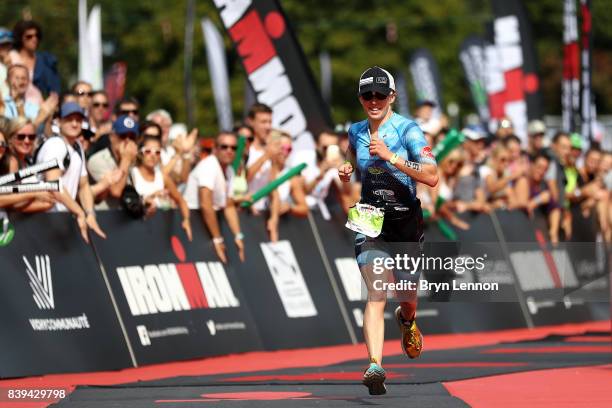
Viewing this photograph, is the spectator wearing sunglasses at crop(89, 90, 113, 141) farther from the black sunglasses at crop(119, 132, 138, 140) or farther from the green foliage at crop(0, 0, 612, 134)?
the green foliage at crop(0, 0, 612, 134)

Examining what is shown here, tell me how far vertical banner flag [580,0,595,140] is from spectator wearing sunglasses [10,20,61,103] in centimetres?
1210

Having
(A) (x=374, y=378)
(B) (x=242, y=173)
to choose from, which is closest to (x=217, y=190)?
(B) (x=242, y=173)

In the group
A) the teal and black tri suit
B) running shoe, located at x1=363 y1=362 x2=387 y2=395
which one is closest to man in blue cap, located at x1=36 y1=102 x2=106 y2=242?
the teal and black tri suit

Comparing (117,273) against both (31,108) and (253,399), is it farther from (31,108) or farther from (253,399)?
(253,399)

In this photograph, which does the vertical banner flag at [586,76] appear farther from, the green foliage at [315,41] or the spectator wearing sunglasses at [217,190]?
the green foliage at [315,41]

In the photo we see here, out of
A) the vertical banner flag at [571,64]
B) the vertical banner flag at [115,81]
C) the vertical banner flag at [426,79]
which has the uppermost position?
the vertical banner flag at [115,81]

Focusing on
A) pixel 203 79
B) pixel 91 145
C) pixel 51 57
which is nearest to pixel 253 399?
pixel 91 145

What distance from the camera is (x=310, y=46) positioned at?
69312mm

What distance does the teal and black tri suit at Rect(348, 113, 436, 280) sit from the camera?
1103 centimetres

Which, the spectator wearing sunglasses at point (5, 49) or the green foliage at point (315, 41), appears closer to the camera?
the spectator wearing sunglasses at point (5, 49)

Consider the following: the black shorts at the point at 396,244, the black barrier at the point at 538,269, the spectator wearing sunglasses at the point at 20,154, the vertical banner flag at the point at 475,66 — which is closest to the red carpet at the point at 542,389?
the black shorts at the point at 396,244

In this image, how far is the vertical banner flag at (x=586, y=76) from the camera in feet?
84.9

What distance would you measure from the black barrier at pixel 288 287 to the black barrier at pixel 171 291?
26 cm

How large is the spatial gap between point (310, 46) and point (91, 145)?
54.5 metres
